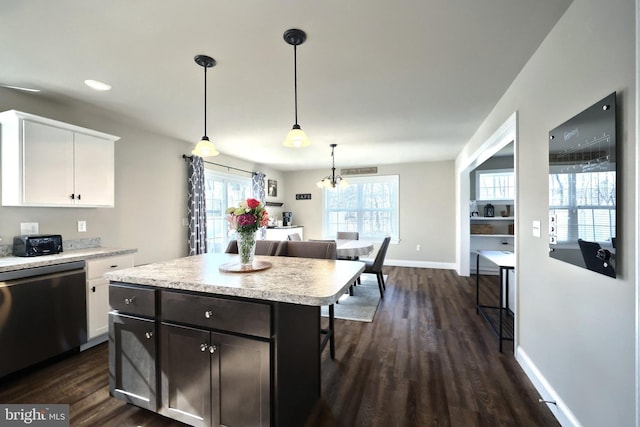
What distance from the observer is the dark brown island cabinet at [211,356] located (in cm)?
136

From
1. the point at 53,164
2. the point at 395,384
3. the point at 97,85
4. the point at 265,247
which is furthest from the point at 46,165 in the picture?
the point at 395,384

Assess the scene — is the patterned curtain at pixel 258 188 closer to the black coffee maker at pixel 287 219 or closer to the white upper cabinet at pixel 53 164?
the black coffee maker at pixel 287 219

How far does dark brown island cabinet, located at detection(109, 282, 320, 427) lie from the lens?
1.36 meters

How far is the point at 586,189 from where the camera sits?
138cm

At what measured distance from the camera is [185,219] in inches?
172

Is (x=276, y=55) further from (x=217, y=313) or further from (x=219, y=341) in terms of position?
(x=219, y=341)

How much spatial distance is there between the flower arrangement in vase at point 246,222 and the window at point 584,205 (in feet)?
5.91

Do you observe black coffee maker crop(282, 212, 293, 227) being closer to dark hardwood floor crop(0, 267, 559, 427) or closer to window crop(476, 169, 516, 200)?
dark hardwood floor crop(0, 267, 559, 427)

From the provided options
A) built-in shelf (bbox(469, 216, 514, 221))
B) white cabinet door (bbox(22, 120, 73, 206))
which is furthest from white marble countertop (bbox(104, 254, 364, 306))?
built-in shelf (bbox(469, 216, 514, 221))

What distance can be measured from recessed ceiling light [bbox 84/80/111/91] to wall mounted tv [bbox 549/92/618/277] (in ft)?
11.7

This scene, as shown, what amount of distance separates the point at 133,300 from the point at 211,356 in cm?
63

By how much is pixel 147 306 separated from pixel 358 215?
5.72m

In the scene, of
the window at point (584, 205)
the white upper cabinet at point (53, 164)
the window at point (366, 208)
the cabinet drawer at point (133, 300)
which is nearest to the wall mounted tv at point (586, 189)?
the window at point (584, 205)

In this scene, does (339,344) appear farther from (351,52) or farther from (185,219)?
(185,219)
